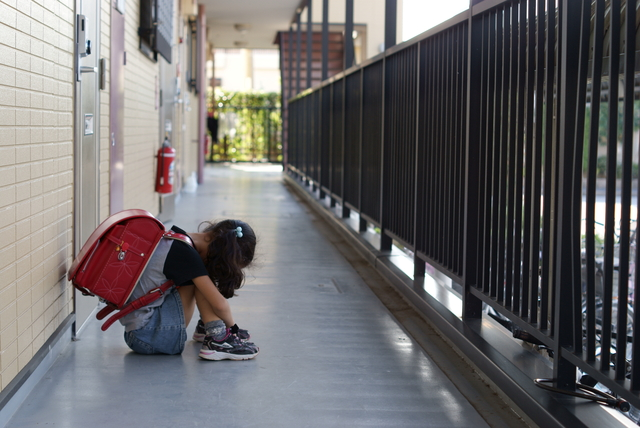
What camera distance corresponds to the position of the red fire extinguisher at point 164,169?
250 inches

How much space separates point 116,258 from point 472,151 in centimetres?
143

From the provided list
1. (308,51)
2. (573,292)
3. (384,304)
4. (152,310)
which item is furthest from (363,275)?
(308,51)

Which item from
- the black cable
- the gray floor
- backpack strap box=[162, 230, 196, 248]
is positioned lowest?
the gray floor

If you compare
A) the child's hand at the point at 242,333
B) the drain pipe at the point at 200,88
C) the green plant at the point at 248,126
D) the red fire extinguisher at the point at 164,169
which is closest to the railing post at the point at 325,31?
the red fire extinguisher at the point at 164,169

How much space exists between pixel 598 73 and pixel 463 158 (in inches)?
47.9

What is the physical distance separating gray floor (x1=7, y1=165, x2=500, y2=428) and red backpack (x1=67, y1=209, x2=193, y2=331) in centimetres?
30

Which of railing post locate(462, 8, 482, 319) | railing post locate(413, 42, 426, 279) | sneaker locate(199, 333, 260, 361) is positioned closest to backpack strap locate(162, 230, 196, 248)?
sneaker locate(199, 333, 260, 361)

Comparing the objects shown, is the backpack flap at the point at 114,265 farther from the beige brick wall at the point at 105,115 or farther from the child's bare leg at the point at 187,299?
the beige brick wall at the point at 105,115

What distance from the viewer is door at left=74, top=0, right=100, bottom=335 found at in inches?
110

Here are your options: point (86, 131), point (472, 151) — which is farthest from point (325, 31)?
point (472, 151)

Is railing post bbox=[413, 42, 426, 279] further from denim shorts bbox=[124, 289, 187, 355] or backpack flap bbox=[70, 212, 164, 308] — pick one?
backpack flap bbox=[70, 212, 164, 308]

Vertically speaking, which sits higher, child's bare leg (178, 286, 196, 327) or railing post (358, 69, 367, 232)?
railing post (358, 69, 367, 232)

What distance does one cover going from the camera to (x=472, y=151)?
9.24 ft

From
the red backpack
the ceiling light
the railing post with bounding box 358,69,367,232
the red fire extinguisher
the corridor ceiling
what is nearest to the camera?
the red backpack
